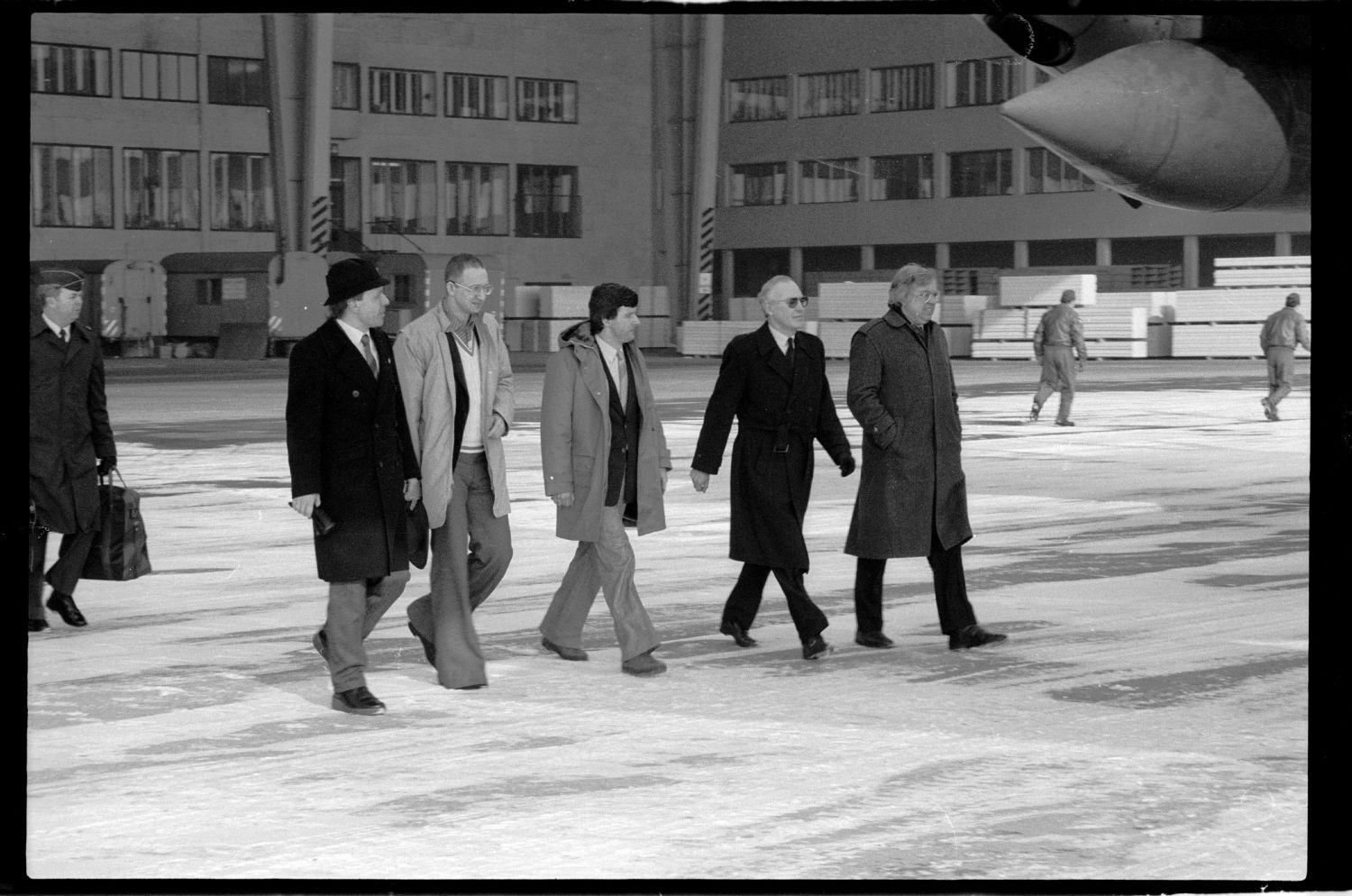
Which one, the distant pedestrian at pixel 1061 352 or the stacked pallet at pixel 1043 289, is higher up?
the stacked pallet at pixel 1043 289

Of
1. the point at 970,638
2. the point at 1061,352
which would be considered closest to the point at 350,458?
the point at 970,638

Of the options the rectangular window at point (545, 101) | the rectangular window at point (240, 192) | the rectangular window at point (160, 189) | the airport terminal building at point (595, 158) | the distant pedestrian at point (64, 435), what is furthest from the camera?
the rectangular window at point (545, 101)

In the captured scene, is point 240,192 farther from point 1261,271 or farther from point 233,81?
point 1261,271

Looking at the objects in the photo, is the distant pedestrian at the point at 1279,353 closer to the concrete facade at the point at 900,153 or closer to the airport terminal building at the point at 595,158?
the airport terminal building at the point at 595,158

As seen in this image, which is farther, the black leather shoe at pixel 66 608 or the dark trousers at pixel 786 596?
the black leather shoe at pixel 66 608

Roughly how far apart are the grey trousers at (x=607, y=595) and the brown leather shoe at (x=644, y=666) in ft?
0.09

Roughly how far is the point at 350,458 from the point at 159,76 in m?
55.5

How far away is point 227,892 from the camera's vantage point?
5.04m

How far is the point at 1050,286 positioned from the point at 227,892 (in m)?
47.6

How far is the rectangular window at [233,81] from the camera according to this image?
61.3 m

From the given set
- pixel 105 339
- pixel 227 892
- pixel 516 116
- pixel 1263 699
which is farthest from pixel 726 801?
pixel 516 116

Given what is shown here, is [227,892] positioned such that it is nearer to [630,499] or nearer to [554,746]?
[554,746]

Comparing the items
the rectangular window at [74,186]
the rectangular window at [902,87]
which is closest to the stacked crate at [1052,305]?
the rectangular window at [902,87]

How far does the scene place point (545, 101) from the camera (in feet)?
218
